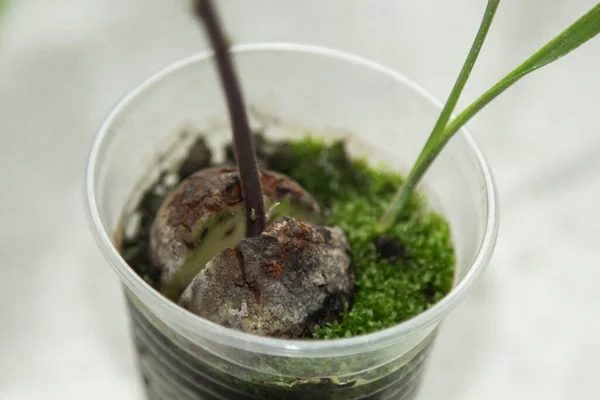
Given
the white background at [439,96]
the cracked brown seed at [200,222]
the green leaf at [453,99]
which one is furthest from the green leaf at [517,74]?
the white background at [439,96]

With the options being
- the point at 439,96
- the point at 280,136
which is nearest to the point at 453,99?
the point at 280,136

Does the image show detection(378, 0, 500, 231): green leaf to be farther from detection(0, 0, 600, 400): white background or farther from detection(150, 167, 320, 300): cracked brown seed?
detection(0, 0, 600, 400): white background

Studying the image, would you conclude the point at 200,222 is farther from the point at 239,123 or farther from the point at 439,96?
the point at 439,96

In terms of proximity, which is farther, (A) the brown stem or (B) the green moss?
(B) the green moss

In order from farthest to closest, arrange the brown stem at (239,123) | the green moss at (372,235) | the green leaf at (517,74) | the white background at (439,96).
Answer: the white background at (439,96)
the green moss at (372,235)
the green leaf at (517,74)
the brown stem at (239,123)

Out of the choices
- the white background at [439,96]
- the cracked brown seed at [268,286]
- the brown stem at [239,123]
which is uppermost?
the brown stem at [239,123]

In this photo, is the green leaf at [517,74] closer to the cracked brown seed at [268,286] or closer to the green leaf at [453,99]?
the green leaf at [453,99]

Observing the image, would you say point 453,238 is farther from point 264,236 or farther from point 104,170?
point 104,170

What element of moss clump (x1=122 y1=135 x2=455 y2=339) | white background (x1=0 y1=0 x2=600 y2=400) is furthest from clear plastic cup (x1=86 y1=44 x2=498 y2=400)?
white background (x1=0 y1=0 x2=600 y2=400)
